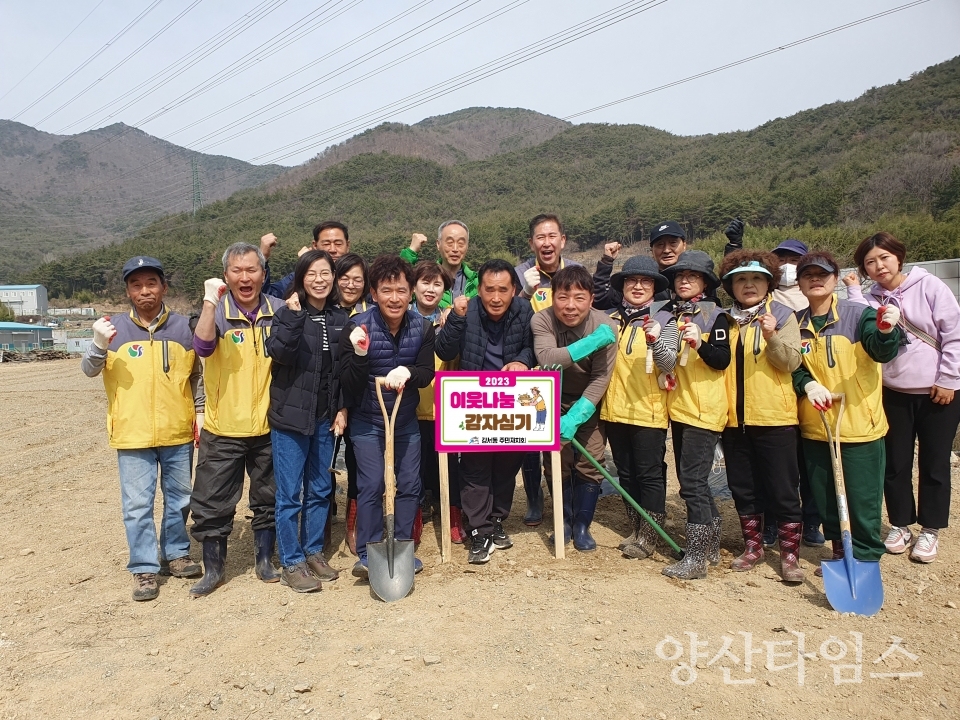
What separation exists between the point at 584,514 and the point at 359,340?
2167 millimetres

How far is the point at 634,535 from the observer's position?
485cm

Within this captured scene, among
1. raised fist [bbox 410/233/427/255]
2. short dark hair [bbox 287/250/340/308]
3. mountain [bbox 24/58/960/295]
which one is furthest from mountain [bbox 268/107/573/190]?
short dark hair [bbox 287/250/340/308]

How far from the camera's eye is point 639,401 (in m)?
4.47

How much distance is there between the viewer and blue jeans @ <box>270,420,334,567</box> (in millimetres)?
4223

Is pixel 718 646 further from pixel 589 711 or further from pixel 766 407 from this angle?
pixel 766 407

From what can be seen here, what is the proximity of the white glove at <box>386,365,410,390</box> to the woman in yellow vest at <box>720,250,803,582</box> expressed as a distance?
211cm

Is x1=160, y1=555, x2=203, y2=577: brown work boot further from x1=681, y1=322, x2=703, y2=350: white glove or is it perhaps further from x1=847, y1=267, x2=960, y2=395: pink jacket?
x1=847, y1=267, x2=960, y2=395: pink jacket

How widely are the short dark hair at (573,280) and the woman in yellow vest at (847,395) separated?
52.9 inches

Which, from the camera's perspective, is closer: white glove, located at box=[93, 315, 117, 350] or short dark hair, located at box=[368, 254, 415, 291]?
white glove, located at box=[93, 315, 117, 350]

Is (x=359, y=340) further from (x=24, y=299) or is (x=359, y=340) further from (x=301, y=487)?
(x=24, y=299)

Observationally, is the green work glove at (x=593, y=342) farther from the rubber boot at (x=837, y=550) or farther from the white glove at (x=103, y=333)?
the white glove at (x=103, y=333)

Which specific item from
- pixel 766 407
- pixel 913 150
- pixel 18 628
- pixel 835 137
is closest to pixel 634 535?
pixel 766 407

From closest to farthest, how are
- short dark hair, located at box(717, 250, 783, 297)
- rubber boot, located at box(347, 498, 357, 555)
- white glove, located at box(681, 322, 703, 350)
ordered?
white glove, located at box(681, 322, 703, 350) < short dark hair, located at box(717, 250, 783, 297) < rubber boot, located at box(347, 498, 357, 555)

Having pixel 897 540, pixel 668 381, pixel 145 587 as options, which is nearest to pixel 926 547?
pixel 897 540
